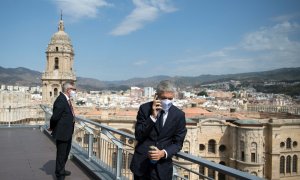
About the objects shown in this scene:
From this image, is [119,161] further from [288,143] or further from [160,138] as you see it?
[288,143]

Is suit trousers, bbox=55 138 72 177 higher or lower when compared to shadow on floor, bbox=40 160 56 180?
higher

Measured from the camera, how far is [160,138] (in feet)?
9.64

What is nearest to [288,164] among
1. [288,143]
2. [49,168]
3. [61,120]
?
[288,143]

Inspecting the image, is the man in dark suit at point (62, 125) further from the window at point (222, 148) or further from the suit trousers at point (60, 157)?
the window at point (222, 148)

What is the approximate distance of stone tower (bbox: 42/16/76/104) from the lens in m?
32.1

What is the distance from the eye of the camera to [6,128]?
11.0 meters

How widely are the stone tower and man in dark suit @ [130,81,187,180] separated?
3007 cm

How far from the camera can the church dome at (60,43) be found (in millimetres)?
32406

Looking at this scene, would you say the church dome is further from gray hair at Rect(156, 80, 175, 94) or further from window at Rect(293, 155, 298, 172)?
gray hair at Rect(156, 80, 175, 94)

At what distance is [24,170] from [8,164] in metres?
0.60

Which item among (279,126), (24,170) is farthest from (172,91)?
(279,126)

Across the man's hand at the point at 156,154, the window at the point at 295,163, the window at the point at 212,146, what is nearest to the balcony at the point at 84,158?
the man's hand at the point at 156,154

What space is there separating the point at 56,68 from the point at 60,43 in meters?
2.55

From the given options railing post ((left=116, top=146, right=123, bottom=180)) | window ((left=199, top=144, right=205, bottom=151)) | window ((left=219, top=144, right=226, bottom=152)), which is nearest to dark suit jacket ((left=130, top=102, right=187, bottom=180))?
railing post ((left=116, top=146, right=123, bottom=180))
